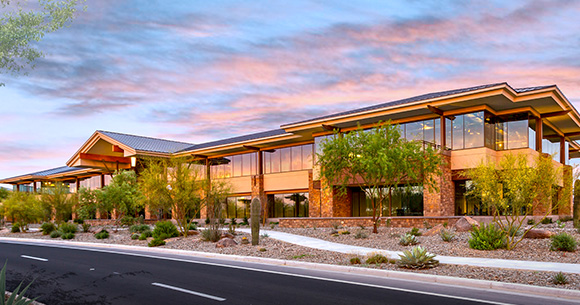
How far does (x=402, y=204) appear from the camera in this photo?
39.2 metres

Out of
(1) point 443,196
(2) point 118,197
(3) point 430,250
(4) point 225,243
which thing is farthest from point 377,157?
(2) point 118,197

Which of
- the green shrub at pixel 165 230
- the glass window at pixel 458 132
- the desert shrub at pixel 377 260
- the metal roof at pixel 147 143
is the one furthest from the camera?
the metal roof at pixel 147 143

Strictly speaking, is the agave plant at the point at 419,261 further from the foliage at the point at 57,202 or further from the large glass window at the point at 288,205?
the foliage at the point at 57,202

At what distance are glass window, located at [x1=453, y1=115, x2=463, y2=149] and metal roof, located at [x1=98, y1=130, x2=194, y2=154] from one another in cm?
2998

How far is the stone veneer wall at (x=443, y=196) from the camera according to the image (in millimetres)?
32906

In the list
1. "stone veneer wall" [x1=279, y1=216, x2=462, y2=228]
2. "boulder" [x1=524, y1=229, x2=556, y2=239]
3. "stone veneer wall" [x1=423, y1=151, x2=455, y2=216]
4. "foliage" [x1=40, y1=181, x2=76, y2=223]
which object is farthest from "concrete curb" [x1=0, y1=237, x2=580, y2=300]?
"foliage" [x1=40, y1=181, x2=76, y2=223]

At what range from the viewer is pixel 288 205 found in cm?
4888

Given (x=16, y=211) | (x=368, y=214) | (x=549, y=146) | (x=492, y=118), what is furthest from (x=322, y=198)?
(x=16, y=211)

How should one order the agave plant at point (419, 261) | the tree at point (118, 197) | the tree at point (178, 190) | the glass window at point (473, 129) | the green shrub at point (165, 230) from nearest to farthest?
the agave plant at point (419, 261) → the green shrub at point (165, 230) → the tree at point (178, 190) → the glass window at point (473, 129) → the tree at point (118, 197)

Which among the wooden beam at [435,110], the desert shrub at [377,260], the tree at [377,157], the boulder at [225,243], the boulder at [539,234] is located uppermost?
the wooden beam at [435,110]

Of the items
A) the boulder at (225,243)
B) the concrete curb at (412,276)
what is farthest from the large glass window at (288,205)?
the concrete curb at (412,276)

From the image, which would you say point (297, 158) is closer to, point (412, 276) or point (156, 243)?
point (156, 243)

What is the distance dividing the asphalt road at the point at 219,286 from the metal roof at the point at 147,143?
1367 inches

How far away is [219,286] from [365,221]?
21323 mm
